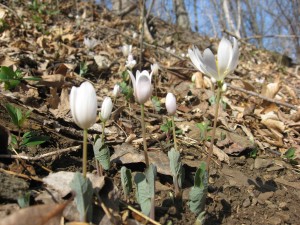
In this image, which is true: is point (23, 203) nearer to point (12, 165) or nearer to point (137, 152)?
point (12, 165)

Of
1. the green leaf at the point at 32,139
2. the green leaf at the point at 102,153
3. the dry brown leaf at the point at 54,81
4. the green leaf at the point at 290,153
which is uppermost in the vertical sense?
the dry brown leaf at the point at 54,81

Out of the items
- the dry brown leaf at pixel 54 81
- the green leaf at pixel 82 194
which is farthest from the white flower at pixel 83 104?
the dry brown leaf at pixel 54 81

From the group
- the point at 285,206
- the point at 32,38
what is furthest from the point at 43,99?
the point at 32,38

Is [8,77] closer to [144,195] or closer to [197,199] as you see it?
[144,195]

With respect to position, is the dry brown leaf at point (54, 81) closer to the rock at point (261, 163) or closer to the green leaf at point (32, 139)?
the green leaf at point (32, 139)

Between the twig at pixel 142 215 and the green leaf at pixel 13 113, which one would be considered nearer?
the twig at pixel 142 215

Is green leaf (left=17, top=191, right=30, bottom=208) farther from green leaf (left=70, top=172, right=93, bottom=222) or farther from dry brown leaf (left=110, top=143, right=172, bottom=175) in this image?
dry brown leaf (left=110, top=143, right=172, bottom=175)
